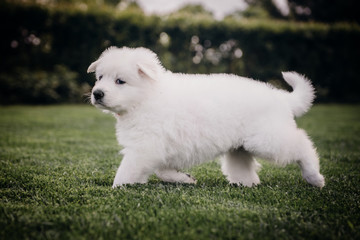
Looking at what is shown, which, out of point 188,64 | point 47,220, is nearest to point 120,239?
point 47,220

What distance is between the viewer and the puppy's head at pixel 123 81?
317 cm

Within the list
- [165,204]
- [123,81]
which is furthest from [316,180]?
[123,81]

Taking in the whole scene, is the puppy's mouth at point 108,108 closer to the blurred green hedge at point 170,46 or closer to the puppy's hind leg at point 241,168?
the puppy's hind leg at point 241,168

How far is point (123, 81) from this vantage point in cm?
326

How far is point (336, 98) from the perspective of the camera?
18.8m

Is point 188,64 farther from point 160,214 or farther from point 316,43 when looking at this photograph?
point 160,214

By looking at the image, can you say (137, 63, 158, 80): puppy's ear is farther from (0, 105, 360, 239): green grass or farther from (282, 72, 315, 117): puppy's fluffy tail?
(282, 72, 315, 117): puppy's fluffy tail

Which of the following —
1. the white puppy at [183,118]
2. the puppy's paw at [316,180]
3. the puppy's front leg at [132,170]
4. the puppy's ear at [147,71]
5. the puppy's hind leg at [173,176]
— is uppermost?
the puppy's ear at [147,71]

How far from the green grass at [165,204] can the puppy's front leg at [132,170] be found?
3.9 inches

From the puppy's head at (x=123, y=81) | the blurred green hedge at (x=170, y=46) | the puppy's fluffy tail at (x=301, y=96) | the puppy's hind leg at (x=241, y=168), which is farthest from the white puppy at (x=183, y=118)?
the blurred green hedge at (x=170, y=46)

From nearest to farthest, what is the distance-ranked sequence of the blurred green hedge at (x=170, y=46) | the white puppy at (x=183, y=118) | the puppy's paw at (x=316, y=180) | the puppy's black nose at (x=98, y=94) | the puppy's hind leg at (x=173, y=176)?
1. the puppy's black nose at (x=98, y=94)
2. the white puppy at (x=183, y=118)
3. the puppy's paw at (x=316, y=180)
4. the puppy's hind leg at (x=173, y=176)
5. the blurred green hedge at (x=170, y=46)

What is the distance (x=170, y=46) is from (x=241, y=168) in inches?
525

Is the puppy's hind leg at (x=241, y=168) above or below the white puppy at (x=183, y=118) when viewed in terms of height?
below

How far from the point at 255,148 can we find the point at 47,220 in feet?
6.86
